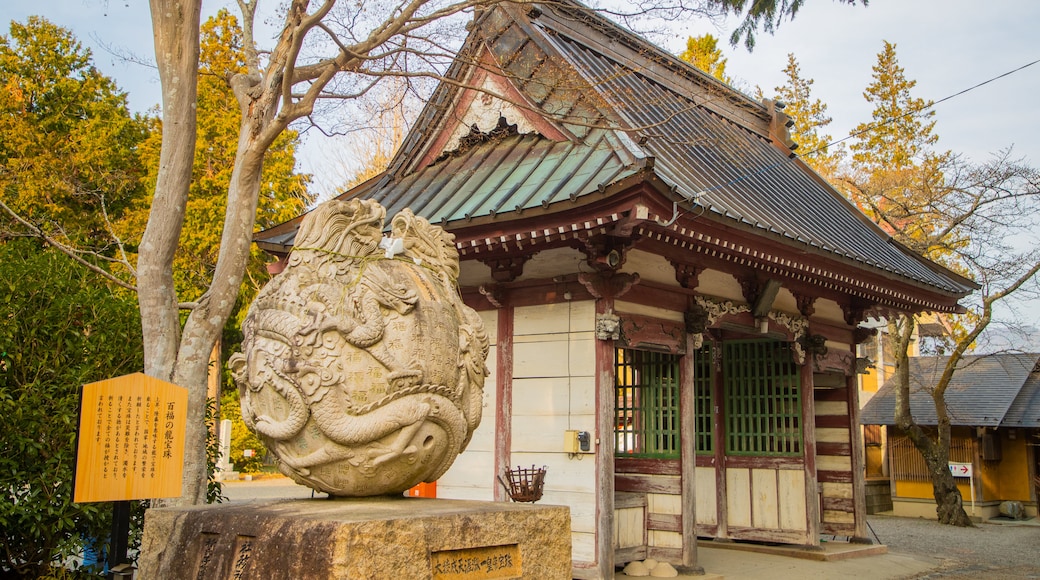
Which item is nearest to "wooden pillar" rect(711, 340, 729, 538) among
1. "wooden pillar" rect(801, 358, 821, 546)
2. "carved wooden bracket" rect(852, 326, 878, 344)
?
"wooden pillar" rect(801, 358, 821, 546)

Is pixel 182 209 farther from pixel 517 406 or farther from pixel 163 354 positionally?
pixel 517 406

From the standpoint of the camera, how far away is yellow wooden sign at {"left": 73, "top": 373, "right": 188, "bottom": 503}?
16.7ft

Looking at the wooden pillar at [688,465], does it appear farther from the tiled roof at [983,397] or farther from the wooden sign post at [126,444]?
the tiled roof at [983,397]

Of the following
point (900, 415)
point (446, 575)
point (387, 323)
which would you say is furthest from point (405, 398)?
point (900, 415)

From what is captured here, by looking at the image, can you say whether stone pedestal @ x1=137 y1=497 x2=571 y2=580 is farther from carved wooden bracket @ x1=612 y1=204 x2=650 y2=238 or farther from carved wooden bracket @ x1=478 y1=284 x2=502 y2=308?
carved wooden bracket @ x1=478 y1=284 x2=502 y2=308

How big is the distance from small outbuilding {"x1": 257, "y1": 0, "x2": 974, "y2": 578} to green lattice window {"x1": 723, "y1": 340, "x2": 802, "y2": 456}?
3cm

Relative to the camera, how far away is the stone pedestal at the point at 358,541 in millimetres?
3568

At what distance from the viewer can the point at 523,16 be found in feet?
34.1

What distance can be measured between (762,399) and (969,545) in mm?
5320

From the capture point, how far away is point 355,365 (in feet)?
13.5

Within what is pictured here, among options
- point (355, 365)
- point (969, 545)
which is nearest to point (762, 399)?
point (969, 545)

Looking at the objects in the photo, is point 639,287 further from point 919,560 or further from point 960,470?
point 960,470

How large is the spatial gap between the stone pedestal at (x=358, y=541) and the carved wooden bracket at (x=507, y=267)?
446 centimetres

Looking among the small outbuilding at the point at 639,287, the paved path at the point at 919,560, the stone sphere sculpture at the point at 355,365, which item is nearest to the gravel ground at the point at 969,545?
the paved path at the point at 919,560
